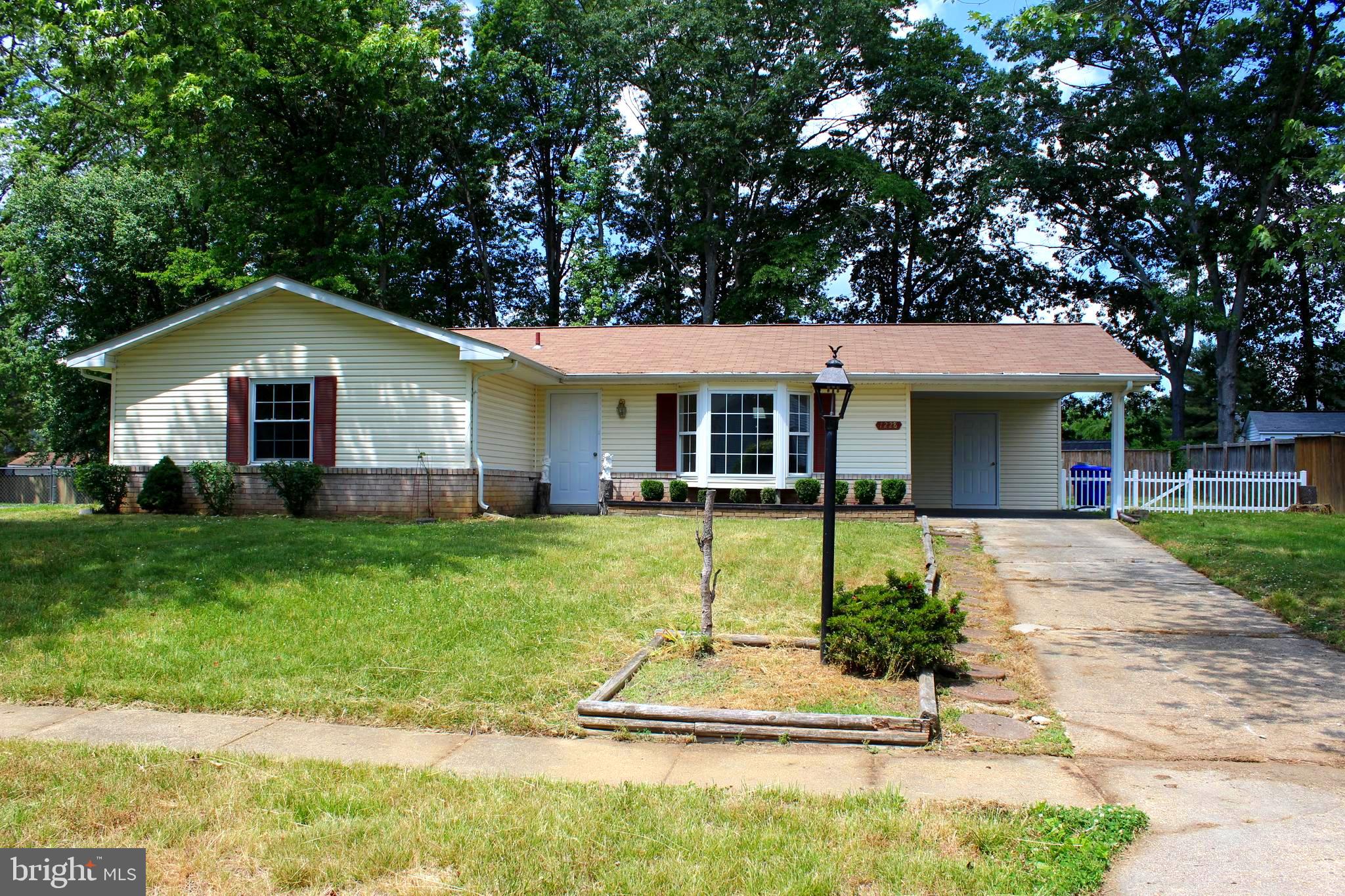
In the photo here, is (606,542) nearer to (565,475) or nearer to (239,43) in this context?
(565,475)

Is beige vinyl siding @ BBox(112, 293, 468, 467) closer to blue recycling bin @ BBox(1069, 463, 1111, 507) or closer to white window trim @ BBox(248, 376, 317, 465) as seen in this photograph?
white window trim @ BBox(248, 376, 317, 465)

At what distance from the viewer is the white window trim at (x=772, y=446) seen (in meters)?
17.4

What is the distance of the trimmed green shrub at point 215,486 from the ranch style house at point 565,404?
9.7 inches

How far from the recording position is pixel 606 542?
466 inches

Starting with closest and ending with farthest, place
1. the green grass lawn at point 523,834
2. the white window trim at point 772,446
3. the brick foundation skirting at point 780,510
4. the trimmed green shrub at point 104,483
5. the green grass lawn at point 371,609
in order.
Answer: the green grass lawn at point 523,834
the green grass lawn at point 371,609
the trimmed green shrub at point 104,483
the brick foundation skirting at point 780,510
the white window trim at point 772,446

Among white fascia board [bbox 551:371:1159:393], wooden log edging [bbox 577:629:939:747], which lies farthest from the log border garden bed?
white fascia board [bbox 551:371:1159:393]

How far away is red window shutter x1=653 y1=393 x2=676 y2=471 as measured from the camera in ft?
59.3

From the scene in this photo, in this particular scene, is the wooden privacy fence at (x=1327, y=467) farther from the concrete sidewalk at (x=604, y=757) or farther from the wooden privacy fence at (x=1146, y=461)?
the concrete sidewalk at (x=604, y=757)

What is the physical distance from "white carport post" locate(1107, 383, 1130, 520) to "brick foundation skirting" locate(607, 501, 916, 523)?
3.92 m

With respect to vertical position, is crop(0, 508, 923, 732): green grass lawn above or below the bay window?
below

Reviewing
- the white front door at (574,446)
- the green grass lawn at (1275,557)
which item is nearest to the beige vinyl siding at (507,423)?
the white front door at (574,446)

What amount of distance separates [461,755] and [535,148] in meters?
32.5

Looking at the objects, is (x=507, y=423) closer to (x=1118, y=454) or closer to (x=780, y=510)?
(x=780, y=510)

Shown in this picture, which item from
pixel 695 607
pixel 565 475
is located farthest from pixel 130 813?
pixel 565 475
